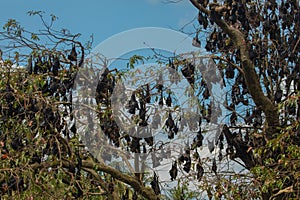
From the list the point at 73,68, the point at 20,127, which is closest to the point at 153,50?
the point at 73,68

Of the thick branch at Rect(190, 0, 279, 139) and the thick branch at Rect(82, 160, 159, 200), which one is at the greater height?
the thick branch at Rect(190, 0, 279, 139)

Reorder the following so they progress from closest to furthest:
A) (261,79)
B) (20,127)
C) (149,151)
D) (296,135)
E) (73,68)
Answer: (20,127) → (296,135) → (73,68) → (149,151) → (261,79)

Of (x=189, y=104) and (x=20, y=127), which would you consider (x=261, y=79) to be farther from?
(x=20, y=127)

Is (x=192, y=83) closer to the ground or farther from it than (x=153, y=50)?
closer to the ground

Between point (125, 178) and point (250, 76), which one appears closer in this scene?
point (125, 178)

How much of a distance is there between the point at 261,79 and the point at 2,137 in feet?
13.1

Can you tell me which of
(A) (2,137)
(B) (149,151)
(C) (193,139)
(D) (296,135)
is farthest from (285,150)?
(A) (2,137)

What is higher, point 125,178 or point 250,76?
point 250,76

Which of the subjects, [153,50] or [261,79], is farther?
[261,79]

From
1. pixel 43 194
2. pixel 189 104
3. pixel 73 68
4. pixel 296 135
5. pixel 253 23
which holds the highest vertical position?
pixel 253 23

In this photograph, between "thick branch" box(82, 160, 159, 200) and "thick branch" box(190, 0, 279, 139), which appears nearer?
"thick branch" box(82, 160, 159, 200)

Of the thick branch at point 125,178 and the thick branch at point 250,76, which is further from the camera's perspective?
the thick branch at point 250,76

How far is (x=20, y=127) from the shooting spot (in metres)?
5.39

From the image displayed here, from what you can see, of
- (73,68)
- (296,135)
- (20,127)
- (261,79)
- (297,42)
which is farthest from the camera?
(261,79)
